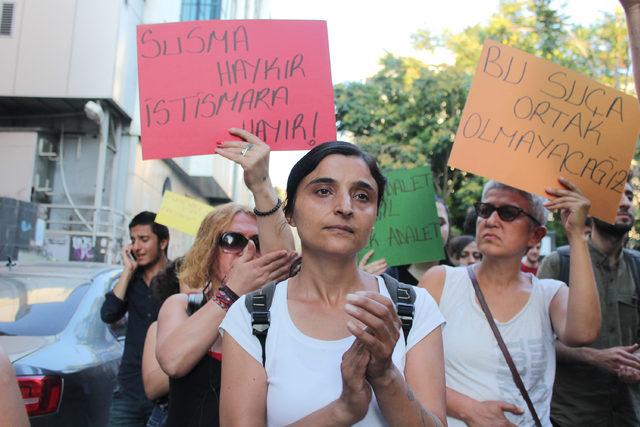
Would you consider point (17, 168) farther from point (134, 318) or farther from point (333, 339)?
point (333, 339)

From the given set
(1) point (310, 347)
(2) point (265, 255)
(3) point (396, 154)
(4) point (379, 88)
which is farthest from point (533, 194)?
(4) point (379, 88)

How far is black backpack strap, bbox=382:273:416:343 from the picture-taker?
1.96m

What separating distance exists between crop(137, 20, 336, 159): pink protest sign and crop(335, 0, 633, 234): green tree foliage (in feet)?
59.0

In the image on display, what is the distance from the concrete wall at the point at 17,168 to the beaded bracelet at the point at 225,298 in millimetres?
15740

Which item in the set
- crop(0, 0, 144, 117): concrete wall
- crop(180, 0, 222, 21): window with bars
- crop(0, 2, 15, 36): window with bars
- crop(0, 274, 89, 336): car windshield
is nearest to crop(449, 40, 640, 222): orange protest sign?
crop(0, 274, 89, 336): car windshield

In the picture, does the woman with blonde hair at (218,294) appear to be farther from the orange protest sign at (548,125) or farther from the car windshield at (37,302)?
the car windshield at (37,302)

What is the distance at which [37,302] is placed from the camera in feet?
14.4

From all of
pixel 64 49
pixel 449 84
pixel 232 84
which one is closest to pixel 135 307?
pixel 232 84

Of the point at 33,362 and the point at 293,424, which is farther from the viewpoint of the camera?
the point at 33,362

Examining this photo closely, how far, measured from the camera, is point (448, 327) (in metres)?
2.77

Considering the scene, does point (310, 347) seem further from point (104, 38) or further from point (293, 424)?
point (104, 38)

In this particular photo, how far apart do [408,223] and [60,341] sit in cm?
210

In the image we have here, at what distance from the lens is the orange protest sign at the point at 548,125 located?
3020mm

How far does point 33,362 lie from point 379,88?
2047cm
